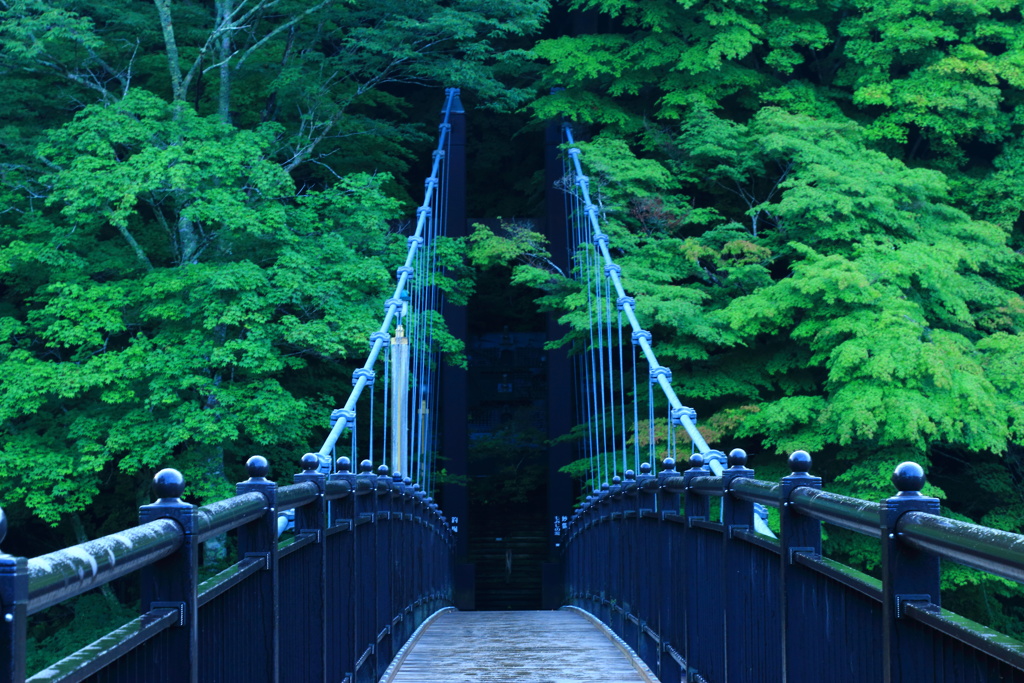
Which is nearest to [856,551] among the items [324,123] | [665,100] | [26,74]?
[665,100]

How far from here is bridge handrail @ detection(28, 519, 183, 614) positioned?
130 centimetres

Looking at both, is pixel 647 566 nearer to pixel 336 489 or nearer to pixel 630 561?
pixel 630 561

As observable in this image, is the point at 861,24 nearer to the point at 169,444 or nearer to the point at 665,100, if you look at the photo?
the point at 665,100

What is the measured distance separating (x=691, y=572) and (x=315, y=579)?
5.60 ft

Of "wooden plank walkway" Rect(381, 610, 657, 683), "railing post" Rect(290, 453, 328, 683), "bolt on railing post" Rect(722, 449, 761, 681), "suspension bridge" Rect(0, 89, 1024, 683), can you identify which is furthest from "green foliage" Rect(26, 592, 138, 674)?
"bolt on railing post" Rect(722, 449, 761, 681)

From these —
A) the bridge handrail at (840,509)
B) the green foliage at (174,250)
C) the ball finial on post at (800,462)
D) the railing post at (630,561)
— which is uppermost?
the green foliage at (174,250)

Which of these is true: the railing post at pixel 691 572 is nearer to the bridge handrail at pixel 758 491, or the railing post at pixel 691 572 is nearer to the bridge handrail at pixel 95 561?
the bridge handrail at pixel 758 491

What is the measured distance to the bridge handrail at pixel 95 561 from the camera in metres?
1.30

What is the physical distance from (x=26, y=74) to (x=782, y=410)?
1158 cm

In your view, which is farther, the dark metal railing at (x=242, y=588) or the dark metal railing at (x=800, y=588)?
the dark metal railing at (x=800, y=588)

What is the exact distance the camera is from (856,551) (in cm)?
1198

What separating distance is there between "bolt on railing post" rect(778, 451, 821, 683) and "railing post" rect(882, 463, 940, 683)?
0.75 meters

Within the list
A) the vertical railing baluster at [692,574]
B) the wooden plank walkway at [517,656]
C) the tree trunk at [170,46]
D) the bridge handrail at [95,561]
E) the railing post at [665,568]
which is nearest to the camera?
the bridge handrail at [95,561]

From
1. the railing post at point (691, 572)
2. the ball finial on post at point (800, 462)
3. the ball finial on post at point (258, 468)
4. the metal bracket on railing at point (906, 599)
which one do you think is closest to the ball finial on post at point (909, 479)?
the metal bracket on railing at point (906, 599)
